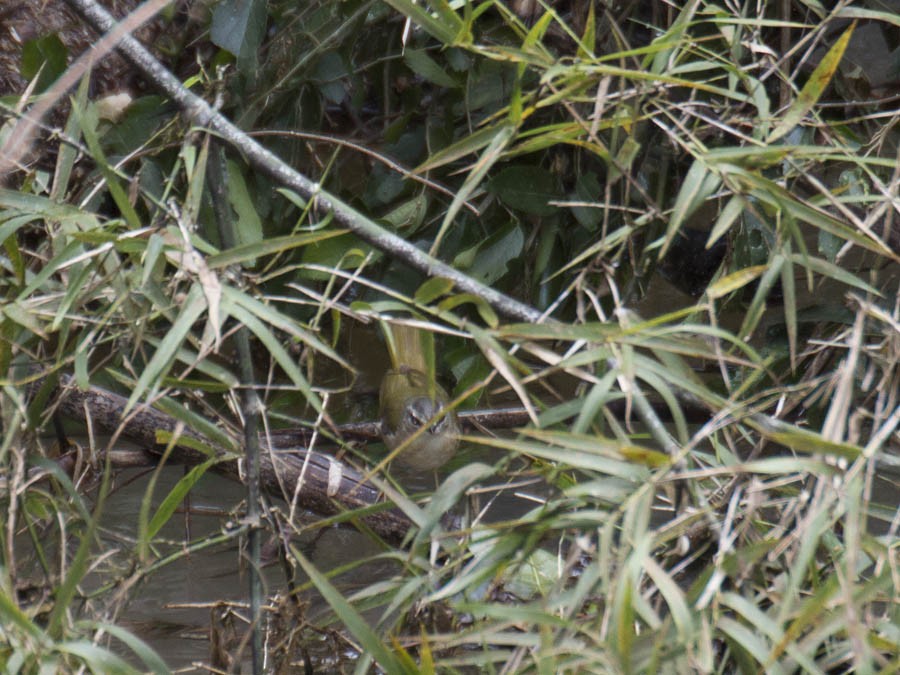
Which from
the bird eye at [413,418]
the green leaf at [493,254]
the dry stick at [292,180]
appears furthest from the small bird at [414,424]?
the dry stick at [292,180]

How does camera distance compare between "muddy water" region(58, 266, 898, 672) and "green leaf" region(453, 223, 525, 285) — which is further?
"muddy water" region(58, 266, 898, 672)

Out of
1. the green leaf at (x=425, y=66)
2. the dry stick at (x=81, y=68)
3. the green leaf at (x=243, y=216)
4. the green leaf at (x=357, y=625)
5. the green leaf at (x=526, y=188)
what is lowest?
the green leaf at (x=526, y=188)

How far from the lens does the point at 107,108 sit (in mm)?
1664

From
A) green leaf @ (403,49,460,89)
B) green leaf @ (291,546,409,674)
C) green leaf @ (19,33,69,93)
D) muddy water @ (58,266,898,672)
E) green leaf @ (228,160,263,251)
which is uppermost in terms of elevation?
green leaf @ (19,33,69,93)

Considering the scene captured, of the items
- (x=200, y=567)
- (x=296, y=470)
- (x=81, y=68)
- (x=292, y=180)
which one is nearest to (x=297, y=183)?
(x=292, y=180)

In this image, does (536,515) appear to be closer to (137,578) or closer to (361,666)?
(361,666)

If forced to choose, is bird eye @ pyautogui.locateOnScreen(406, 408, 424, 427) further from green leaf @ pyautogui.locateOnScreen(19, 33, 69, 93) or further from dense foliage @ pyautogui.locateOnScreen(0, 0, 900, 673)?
green leaf @ pyautogui.locateOnScreen(19, 33, 69, 93)

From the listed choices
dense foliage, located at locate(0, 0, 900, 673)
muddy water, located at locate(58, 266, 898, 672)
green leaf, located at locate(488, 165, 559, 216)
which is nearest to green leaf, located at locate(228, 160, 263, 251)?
dense foliage, located at locate(0, 0, 900, 673)

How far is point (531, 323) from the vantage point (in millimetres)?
962

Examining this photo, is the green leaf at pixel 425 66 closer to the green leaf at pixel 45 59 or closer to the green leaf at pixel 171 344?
the green leaf at pixel 45 59

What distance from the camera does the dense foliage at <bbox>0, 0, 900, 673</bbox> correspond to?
814 mm

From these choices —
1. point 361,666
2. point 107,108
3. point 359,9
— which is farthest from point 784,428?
point 107,108

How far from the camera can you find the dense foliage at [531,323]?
2.67 feet

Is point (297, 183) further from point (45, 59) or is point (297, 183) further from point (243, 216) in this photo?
point (45, 59)
